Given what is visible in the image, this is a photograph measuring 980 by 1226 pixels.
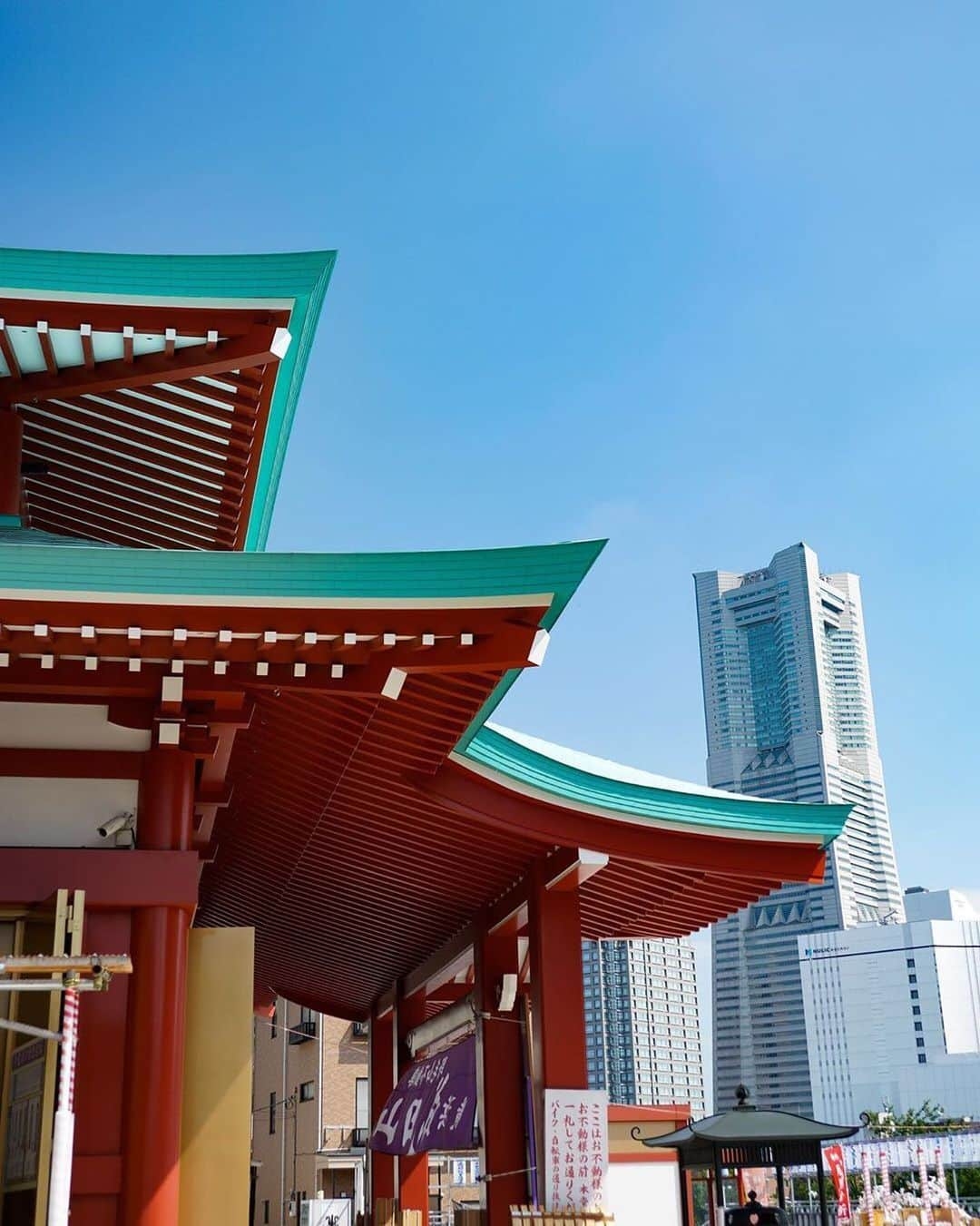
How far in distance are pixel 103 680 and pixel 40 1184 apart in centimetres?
260

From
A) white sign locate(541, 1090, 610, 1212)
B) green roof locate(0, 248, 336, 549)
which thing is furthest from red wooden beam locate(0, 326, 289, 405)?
white sign locate(541, 1090, 610, 1212)

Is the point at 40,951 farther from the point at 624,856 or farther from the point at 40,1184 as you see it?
the point at 624,856

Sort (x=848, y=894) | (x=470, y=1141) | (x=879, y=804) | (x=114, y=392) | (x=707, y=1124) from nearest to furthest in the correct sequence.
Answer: (x=114, y=392), (x=707, y=1124), (x=470, y=1141), (x=848, y=894), (x=879, y=804)

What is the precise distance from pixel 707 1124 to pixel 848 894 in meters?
143

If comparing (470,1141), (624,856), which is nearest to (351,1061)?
(470,1141)

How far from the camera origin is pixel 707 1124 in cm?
1190

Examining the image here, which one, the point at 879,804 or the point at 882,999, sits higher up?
the point at 879,804

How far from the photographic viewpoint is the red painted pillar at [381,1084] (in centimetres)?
1788

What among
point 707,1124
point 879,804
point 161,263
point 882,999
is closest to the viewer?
point 161,263

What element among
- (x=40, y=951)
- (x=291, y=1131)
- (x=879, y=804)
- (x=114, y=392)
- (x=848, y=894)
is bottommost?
(x=291, y=1131)

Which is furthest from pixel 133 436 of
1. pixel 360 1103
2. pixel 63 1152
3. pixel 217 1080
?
pixel 360 1103

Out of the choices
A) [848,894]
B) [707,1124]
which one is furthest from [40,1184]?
[848,894]

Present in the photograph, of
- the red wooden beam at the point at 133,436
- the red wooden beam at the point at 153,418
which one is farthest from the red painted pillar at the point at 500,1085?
the red wooden beam at the point at 153,418

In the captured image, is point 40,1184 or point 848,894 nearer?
point 40,1184
